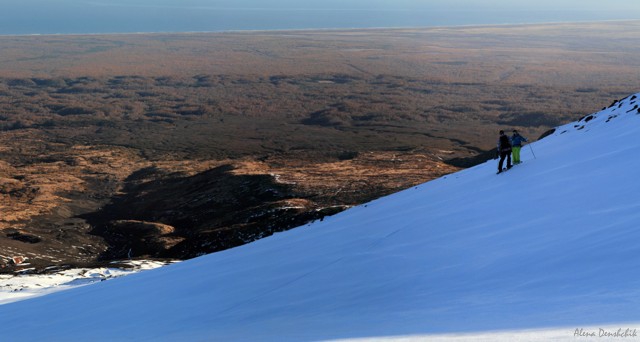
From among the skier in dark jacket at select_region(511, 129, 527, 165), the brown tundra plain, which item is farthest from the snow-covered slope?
the brown tundra plain

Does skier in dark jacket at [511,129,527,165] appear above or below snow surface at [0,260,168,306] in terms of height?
above

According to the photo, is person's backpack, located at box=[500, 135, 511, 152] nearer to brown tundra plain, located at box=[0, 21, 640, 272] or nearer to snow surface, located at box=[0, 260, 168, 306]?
snow surface, located at box=[0, 260, 168, 306]

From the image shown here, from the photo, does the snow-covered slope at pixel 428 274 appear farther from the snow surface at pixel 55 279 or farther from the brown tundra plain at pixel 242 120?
the brown tundra plain at pixel 242 120

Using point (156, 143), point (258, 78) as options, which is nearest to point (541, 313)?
point (156, 143)

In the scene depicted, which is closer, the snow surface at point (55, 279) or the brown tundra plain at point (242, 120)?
the snow surface at point (55, 279)

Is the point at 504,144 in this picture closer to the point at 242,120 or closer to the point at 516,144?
the point at 516,144

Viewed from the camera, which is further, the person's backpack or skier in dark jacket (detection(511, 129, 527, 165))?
the person's backpack

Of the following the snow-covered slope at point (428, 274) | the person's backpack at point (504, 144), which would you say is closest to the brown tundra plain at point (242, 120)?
the person's backpack at point (504, 144)
